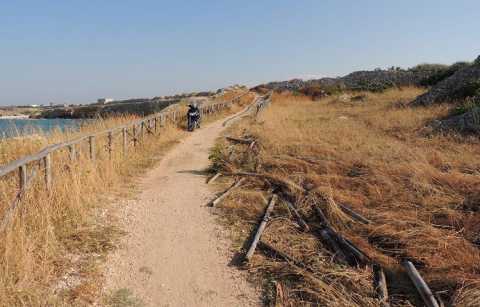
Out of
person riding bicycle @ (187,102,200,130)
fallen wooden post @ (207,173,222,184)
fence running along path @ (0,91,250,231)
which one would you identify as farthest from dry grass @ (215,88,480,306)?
person riding bicycle @ (187,102,200,130)

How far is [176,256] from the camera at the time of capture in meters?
4.61

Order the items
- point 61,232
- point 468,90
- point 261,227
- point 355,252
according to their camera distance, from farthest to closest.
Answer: point 468,90 < point 261,227 < point 61,232 < point 355,252

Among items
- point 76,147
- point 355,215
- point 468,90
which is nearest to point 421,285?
point 355,215

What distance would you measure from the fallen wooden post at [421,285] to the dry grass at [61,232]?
3.02m

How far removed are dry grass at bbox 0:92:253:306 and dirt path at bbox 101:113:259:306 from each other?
0.30 meters

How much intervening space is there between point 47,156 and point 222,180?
3.63 meters

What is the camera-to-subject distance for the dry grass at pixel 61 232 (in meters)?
3.57

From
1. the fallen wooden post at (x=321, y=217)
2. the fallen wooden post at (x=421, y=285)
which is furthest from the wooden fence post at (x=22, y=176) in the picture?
the fallen wooden post at (x=421, y=285)

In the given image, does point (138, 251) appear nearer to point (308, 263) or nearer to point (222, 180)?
point (308, 263)

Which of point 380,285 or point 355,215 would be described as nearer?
point 380,285

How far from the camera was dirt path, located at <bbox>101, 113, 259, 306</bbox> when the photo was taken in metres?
3.82

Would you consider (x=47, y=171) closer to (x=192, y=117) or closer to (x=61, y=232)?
(x=61, y=232)

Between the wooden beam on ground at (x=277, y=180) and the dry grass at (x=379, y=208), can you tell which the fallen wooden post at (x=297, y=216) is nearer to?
the dry grass at (x=379, y=208)

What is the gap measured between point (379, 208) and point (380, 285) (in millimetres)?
2042
